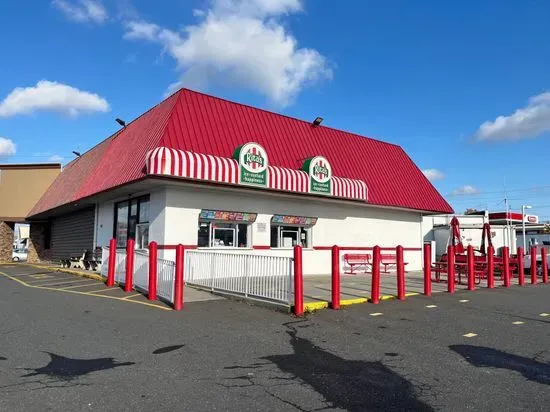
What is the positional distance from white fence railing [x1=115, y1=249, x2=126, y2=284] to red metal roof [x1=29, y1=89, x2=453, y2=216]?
2.67 metres

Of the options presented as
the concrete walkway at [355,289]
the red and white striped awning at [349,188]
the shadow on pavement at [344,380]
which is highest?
the red and white striped awning at [349,188]

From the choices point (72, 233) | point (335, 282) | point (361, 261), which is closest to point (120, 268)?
point (335, 282)

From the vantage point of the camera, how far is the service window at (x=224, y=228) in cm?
1745

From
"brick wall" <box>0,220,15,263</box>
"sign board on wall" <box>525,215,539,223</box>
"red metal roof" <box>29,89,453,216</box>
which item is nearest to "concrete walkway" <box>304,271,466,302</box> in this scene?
Answer: "red metal roof" <box>29,89,453,216</box>

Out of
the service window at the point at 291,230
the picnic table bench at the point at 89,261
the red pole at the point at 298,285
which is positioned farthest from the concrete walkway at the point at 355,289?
the picnic table bench at the point at 89,261

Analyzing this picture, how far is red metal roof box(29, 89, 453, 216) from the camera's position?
1706 cm

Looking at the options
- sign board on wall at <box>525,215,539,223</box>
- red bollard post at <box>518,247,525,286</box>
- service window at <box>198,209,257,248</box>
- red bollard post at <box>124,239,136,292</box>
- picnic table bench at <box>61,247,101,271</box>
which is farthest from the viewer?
sign board on wall at <box>525,215,539,223</box>

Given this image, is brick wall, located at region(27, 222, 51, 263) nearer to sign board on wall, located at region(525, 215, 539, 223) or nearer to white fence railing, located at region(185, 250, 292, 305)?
white fence railing, located at region(185, 250, 292, 305)

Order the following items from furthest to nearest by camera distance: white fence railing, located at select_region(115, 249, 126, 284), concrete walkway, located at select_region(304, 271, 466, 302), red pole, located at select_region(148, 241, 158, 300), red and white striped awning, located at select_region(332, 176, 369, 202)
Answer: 1. red and white striped awning, located at select_region(332, 176, 369, 202)
2. white fence railing, located at select_region(115, 249, 126, 284)
3. concrete walkway, located at select_region(304, 271, 466, 302)
4. red pole, located at select_region(148, 241, 158, 300)

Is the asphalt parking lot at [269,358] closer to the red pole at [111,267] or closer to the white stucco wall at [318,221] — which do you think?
the red pole at [111,267]

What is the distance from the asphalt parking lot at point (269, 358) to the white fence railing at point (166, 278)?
0.76 metres

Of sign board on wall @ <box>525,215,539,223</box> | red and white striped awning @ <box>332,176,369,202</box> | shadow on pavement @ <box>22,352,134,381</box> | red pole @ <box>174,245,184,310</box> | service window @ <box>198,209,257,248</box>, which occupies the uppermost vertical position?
sign board on wall @ <box>525,215,539,223</box>

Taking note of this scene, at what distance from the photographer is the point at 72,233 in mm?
28203

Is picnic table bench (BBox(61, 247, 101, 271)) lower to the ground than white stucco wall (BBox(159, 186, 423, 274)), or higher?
lower
